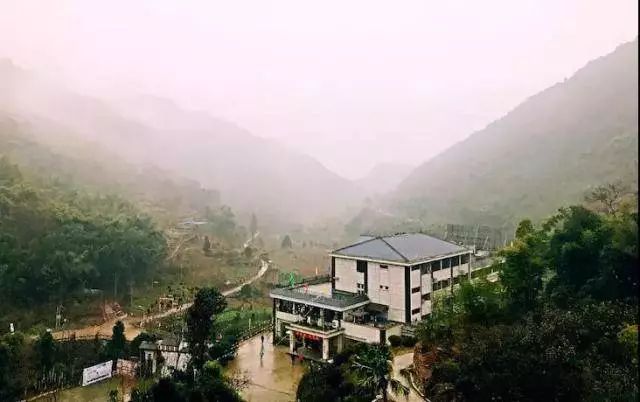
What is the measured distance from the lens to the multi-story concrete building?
21.2 metres

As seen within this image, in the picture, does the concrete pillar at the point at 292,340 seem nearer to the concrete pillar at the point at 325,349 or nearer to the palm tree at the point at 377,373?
the concrete pillar at the point at 325,349

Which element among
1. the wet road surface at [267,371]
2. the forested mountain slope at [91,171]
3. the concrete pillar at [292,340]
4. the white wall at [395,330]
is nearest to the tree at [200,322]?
the wet road surface at [267,371]

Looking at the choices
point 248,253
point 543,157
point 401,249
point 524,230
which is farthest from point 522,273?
point 543,157

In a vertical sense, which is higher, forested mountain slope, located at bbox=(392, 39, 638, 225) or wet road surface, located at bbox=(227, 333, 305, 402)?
forested mountain slope, located at bbox=(392, 39, 638, 225)

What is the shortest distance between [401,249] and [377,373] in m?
9.21

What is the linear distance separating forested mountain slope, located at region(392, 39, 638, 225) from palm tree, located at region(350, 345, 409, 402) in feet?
130

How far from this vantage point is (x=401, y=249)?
910 inches

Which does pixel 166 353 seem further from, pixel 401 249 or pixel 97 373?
pixel 401 249

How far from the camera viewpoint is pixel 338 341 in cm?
2120

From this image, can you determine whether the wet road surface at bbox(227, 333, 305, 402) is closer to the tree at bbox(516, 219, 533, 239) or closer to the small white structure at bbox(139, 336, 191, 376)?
the small white structure at bbox(139, 336, 191, 376)

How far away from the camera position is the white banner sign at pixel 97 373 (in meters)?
21.9

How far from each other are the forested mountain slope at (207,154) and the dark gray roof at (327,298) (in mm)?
67413

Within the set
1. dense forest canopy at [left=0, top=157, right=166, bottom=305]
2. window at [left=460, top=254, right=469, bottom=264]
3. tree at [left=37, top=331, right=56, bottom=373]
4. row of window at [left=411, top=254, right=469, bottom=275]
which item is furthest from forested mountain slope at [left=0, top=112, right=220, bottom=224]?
window at [left=460, top=254, right=469, bottom=264]

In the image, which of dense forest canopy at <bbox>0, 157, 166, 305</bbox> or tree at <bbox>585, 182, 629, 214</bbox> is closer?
tree at <bbox>585, 182, 629, 214</bbox>
